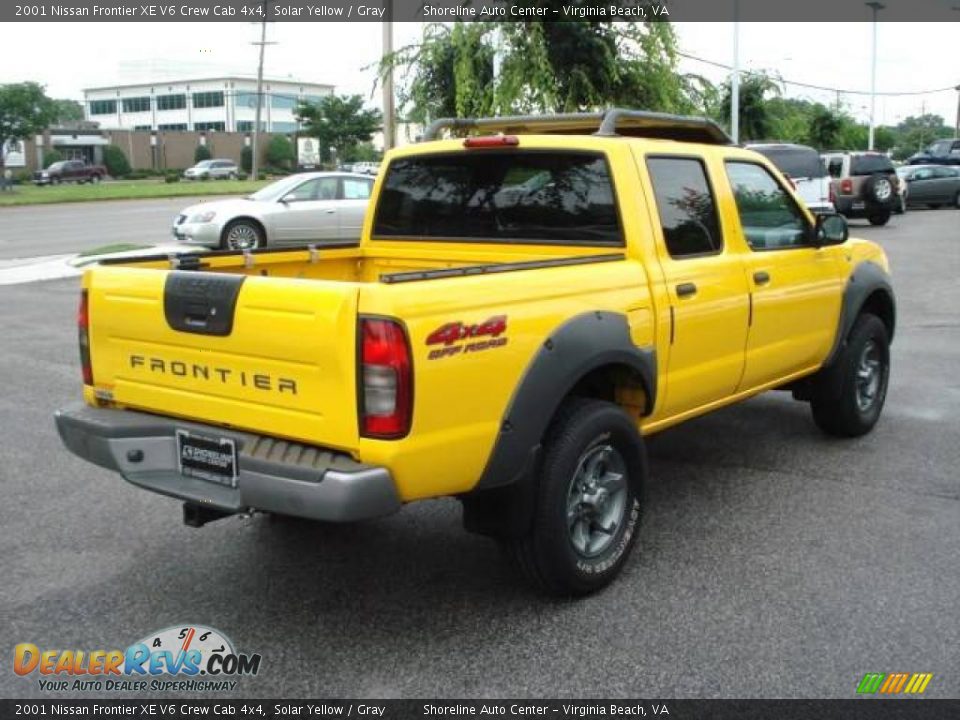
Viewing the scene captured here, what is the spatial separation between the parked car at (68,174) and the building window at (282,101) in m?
60.9

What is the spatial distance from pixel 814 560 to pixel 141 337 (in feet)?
9.97

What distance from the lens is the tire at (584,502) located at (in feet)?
12.8

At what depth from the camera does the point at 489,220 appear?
505 centimetres

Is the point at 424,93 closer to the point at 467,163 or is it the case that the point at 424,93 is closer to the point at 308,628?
the point at 467,163

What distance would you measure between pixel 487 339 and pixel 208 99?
133628 mm

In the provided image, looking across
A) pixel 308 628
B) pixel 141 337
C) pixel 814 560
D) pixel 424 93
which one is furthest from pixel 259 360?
pixel 424 93

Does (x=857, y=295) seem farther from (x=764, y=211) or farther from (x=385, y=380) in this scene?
(x=385, y=380)

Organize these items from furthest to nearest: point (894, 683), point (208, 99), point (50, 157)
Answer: point (208, 99) < point (50, 157) < point (894, 683)

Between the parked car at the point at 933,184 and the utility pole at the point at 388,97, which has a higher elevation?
the utility pole at the point at 388,97

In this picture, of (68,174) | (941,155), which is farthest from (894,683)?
(68,174)

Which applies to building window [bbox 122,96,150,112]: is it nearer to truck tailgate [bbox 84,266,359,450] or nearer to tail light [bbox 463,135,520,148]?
tail light [bbox 463,135,520,148]

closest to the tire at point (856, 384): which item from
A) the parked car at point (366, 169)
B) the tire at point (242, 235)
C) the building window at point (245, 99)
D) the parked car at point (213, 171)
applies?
the tire at point (242, 235)

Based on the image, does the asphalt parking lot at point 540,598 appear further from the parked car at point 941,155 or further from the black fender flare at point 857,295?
the parked car at point 941,155

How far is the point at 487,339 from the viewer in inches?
142
